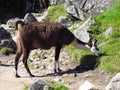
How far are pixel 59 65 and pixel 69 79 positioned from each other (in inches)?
54.3

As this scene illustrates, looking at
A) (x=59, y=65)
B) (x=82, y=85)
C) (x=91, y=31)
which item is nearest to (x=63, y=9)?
(x=91, y=31)

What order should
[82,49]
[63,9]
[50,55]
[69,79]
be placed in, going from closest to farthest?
[69,79]
[82,49]
[50,55]
[63,9]

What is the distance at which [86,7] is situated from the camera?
1811cm

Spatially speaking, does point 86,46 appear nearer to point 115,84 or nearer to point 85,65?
point 85,65

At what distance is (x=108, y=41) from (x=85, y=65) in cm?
146

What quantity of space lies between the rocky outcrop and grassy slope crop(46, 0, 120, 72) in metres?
0.52

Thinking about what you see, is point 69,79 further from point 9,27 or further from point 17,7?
point 17,7

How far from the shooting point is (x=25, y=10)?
24.9m

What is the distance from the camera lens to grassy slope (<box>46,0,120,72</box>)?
13909 millimetres

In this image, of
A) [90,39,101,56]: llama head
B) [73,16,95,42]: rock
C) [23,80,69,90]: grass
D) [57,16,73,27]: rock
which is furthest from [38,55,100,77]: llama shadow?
[57,16,73,27]: rock

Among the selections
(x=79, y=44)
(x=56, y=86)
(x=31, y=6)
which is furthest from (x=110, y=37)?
(x=31, y=6)

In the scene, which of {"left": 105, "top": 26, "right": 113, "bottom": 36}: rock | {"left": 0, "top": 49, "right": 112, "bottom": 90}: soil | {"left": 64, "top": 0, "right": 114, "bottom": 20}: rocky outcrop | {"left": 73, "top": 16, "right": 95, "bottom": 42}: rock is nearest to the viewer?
{"left": 0, "top": 49, "right": 112, "bottom": 90}: soil

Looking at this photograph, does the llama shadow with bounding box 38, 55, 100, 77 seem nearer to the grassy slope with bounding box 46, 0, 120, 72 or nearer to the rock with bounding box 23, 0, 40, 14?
the grassy slope with bounding box 46, 0, 120, 72

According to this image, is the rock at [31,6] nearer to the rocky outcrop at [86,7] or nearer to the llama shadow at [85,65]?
the rocky outcrop at [86,7]
